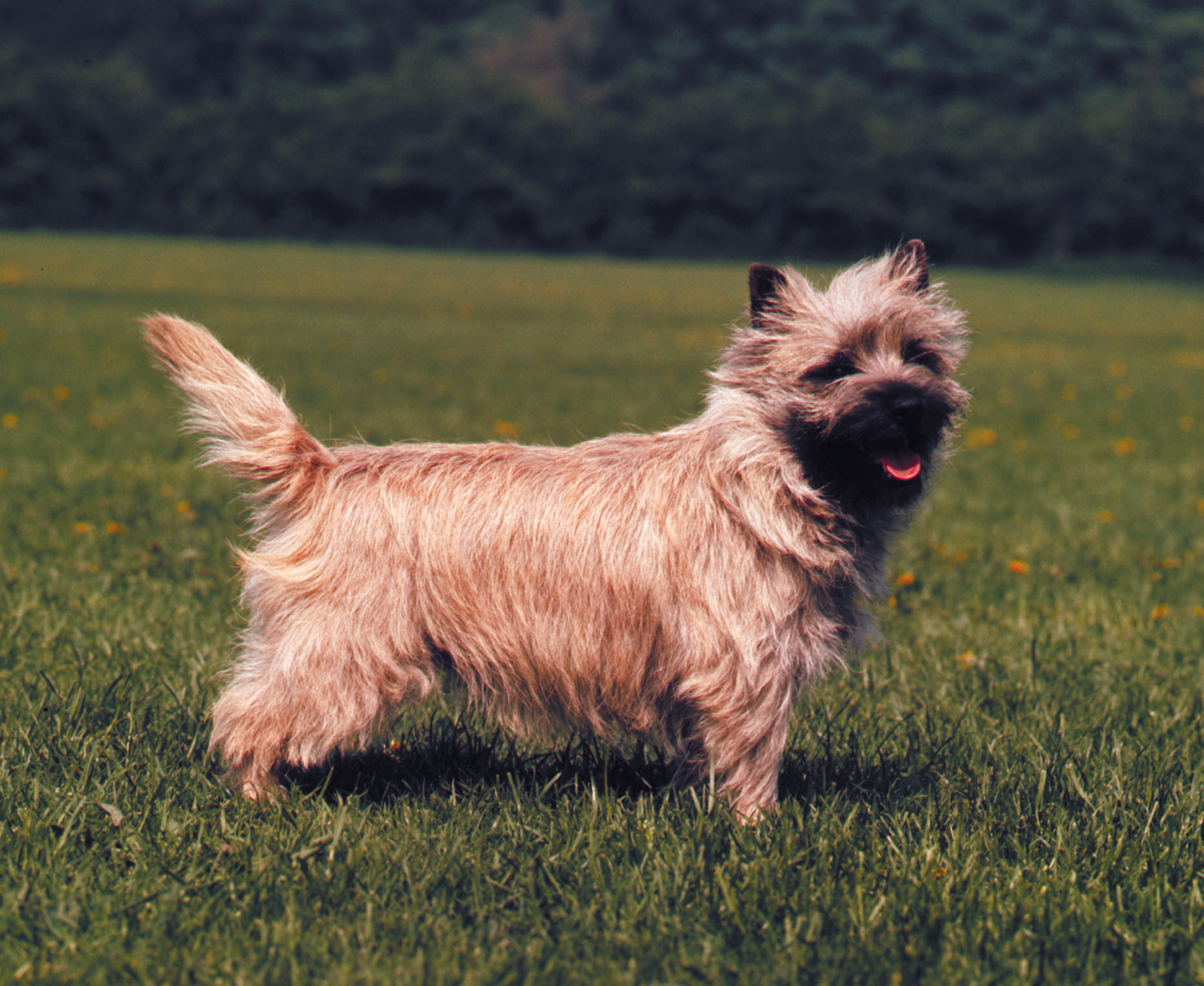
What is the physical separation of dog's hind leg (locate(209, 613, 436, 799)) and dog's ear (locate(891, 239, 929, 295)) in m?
1.59

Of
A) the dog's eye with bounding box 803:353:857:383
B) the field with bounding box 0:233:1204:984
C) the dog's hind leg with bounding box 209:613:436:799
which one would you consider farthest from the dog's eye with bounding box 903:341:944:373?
the dog's hind leg with bounding box 209:613:436:799

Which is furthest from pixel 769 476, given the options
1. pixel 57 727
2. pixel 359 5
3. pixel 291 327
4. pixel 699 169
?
pixel 359 5

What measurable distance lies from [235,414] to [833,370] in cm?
154

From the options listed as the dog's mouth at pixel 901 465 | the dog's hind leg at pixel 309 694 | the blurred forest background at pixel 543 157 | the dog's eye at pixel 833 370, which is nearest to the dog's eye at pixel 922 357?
the dog's eye at pixel 833 370

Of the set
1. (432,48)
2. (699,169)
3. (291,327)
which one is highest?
(432,48)

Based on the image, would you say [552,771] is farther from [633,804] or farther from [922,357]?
[922,357]

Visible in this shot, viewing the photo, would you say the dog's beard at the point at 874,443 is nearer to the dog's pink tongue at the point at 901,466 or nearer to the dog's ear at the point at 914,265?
the dog's pink tongue at the point at 901,466

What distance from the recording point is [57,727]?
11.7 feet

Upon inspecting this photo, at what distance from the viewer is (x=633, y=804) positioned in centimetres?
338

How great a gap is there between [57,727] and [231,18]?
74890 mm

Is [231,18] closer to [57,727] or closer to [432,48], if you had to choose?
[432,48]

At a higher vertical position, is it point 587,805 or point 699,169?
point 699,169

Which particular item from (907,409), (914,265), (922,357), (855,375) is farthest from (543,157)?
(907,409)

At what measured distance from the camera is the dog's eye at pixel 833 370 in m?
3.14
